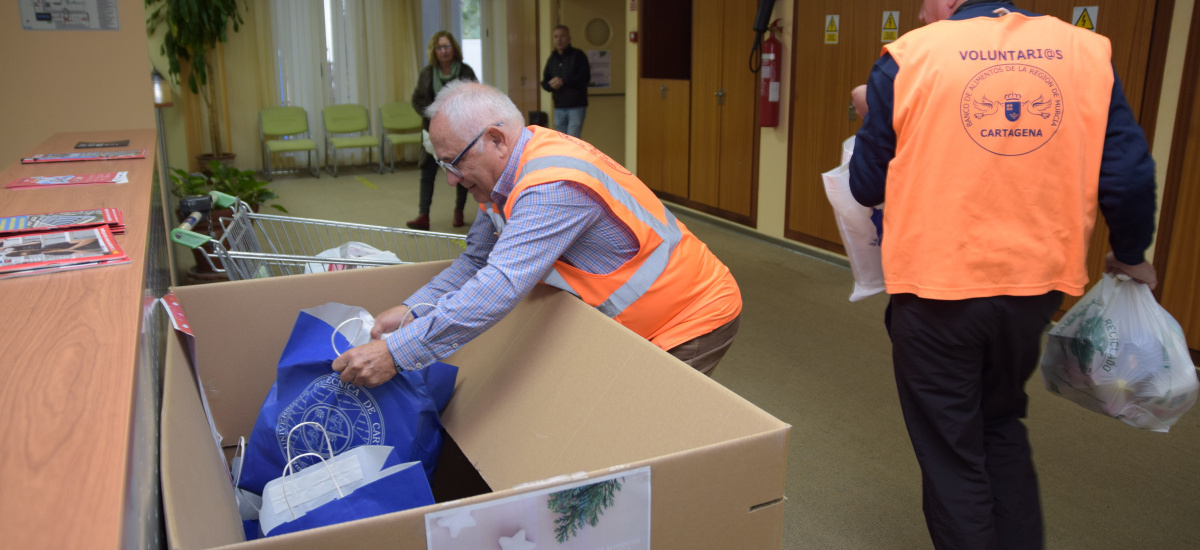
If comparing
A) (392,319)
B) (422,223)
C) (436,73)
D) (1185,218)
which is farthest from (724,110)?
(392,319)

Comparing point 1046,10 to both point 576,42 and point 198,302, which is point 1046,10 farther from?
point 576,42

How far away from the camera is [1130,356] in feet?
6.14

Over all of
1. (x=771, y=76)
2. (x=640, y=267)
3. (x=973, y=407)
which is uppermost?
(x=771, y=76)

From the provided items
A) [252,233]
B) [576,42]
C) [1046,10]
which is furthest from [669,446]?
[576,42]

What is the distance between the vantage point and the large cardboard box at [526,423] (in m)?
0.88

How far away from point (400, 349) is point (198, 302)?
497 millimetres

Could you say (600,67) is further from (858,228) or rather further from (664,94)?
(858,228)

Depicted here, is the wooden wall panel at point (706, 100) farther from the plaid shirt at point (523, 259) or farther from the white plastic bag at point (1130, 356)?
the plaid shirt at point (523, 259)

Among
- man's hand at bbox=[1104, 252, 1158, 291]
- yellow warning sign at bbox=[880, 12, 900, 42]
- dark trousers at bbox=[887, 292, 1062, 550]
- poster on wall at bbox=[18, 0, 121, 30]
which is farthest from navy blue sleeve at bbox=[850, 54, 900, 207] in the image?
poster on wall at bbox=[18, 0, 121, 30]

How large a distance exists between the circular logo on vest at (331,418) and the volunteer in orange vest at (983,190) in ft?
3.62

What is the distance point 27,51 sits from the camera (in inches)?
165

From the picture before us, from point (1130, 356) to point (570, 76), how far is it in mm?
6044

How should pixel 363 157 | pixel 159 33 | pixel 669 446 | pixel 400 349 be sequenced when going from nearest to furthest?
pixel 669 446
pixel 400 349
pixel 159 33
pixel 363 157

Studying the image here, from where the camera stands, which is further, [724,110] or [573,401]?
[724,110]
